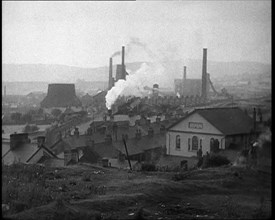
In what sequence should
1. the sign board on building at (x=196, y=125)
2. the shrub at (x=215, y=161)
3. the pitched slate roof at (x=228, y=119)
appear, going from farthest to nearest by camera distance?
the shrub at (x=215, y=161) < the sign board on building at (x=196, y=125) < the pitched slate roof at (x=228, y=119)

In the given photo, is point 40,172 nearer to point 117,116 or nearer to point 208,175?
point 117,116

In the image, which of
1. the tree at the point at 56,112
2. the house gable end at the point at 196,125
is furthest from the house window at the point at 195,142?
the tree at the point at 56,112

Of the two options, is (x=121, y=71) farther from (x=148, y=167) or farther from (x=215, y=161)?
(x=215, y=161)

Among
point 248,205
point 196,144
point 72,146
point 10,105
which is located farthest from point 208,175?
point 10,105

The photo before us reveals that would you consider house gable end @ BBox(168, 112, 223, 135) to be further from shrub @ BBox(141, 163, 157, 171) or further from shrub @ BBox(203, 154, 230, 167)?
shrub @ BBox(141, 163, 157, 171)

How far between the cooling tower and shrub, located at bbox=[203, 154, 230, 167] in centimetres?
216

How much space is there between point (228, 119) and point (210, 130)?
0.33 meters

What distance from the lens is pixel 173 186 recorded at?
18.8 feet

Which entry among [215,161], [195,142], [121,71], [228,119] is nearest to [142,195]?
[195,142]

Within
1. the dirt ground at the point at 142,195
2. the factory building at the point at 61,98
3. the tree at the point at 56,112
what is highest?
the factory building at the point at 61,98

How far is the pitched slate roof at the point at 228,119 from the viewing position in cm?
587

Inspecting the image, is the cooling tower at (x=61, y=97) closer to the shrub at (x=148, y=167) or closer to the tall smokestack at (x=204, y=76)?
the shrub at (x=148, y=167)

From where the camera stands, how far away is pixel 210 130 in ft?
20.1

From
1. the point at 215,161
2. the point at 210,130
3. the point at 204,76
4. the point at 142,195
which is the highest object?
the point at 204,76
